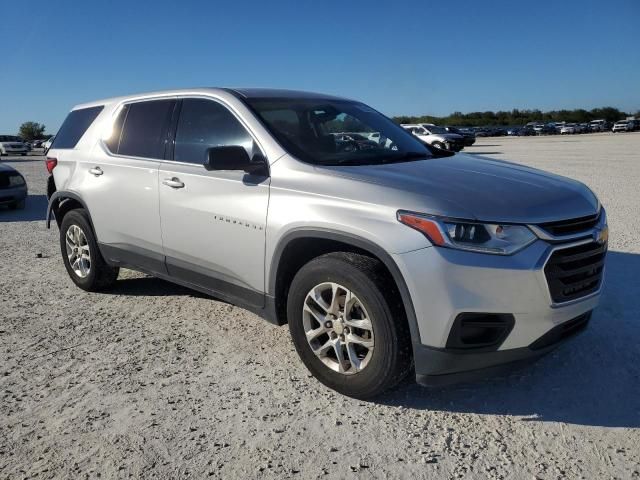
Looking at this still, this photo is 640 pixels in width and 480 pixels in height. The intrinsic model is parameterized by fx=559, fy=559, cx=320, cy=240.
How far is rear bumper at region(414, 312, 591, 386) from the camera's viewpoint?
2828 mm

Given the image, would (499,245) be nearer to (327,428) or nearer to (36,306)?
(327,428)

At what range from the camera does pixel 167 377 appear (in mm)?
3541

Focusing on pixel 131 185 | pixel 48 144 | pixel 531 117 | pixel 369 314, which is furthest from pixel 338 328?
pixel 531 117

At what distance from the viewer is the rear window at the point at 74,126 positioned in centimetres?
535

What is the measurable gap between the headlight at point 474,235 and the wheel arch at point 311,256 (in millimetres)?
259

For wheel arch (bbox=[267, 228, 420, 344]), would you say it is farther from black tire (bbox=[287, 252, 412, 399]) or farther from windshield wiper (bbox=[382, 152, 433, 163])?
windshield wiper (bbox=[382, 152, 433, 163])

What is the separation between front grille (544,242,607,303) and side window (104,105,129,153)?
370 cm

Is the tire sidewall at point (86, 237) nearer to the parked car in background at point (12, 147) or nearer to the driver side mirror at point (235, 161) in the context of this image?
the driver side mirror at point (235, 161)

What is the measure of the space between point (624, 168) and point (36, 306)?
1692 cm

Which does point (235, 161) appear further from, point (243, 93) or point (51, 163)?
point (51, 163)

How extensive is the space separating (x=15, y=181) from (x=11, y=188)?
0.29 meters

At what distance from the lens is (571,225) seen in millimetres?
2988

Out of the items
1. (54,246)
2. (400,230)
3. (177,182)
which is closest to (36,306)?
(177,182)

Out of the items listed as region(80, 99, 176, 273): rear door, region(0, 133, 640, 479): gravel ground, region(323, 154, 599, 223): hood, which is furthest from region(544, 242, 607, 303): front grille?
region(80, 99, 176, 273): rear door
